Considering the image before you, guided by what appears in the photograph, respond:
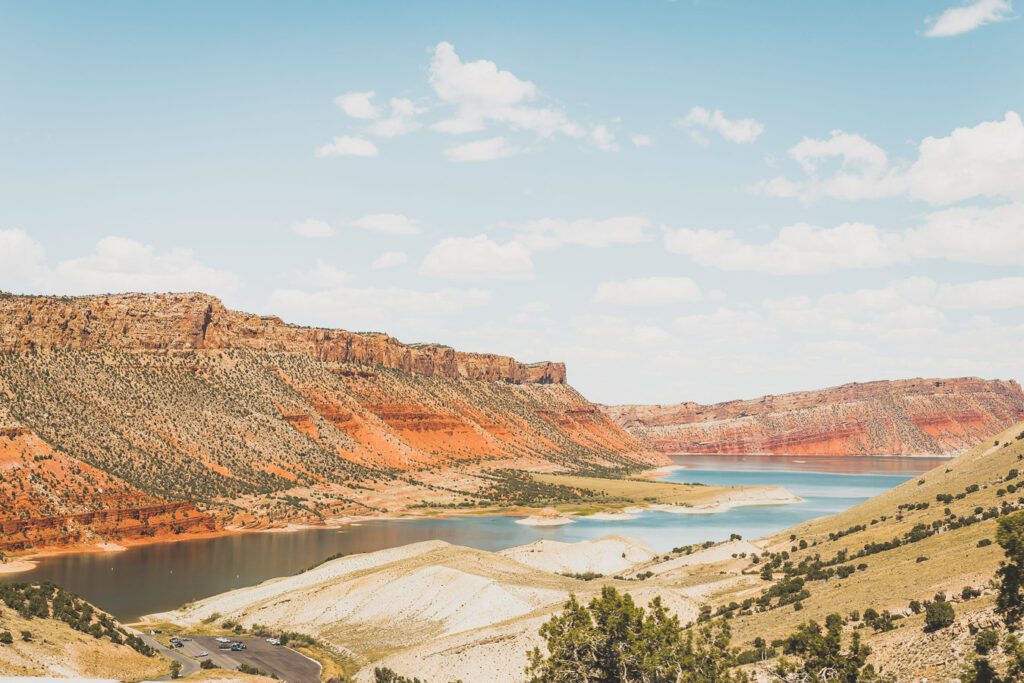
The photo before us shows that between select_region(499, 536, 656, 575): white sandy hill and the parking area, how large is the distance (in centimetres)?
2517

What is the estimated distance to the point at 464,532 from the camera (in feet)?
333

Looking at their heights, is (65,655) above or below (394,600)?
above

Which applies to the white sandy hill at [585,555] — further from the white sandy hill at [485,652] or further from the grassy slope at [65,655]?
the grassy slope at [65,655]

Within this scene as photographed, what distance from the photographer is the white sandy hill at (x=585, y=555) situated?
72000mm

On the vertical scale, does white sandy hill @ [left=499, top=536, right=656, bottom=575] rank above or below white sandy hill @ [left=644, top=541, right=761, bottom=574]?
below

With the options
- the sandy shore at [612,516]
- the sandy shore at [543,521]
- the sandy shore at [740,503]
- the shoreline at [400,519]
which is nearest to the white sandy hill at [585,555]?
the sandy shore at [543,521]

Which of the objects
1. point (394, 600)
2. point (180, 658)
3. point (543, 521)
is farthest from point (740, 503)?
point (180, 658)

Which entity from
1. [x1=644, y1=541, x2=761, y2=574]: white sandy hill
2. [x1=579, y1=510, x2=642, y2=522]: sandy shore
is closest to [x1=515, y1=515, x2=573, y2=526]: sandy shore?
[x1=579, y1=510, x2=642, y2=522]: sandy shore

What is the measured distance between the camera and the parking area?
1708 inches

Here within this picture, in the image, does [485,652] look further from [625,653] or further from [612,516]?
[612,516]

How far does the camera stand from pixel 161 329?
13975 centimetres

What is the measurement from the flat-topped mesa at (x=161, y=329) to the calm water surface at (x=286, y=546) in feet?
146

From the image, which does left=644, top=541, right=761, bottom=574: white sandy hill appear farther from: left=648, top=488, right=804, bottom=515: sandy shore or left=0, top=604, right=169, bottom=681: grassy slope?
left=648, top=488, right=804, bottom=515: sandy shore

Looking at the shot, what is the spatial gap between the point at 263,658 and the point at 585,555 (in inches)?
1334
